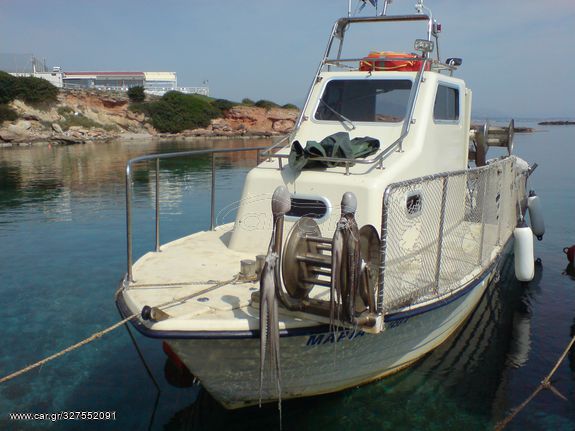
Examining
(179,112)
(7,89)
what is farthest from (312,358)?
(179,112)

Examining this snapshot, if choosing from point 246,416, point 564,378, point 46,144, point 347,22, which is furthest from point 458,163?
point 46,144

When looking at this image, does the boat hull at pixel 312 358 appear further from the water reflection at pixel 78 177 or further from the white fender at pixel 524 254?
the water reflection at pixel 78 177

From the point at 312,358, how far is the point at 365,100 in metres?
3.77

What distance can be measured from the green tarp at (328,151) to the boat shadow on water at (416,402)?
8.29 feet

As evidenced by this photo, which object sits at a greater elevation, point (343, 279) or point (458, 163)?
point (458, 163)

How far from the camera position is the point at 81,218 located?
50.5ft

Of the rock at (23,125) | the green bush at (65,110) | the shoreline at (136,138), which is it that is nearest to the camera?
the shoreline at (136,138)

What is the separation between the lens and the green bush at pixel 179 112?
63.4 meters

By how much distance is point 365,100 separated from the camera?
7254 millimetres

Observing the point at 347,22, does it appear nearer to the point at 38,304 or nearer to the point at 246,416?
the point at 246,416

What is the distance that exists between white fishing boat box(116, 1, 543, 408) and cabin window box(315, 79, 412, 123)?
0.02 m

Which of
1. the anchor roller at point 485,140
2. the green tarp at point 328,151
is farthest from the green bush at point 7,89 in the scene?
the green tarp at point 328,151

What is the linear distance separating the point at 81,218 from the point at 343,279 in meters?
12.9

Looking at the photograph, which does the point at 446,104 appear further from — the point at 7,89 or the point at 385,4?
the point at 7,89
